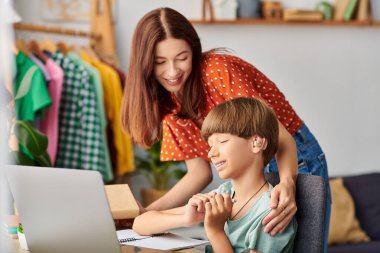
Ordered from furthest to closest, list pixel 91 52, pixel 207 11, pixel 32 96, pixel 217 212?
pixel 207 11, pixel 91 52, pixel 32 96, pixel 217 212

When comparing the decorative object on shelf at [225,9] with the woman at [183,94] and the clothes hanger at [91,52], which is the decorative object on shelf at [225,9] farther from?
the woman at [183,94]

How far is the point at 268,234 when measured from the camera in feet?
4.57

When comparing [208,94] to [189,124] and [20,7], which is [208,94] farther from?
[20,7]

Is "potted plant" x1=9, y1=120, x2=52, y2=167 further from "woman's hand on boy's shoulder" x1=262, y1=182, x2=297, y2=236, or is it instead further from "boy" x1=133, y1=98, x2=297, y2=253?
"woman's hand on boy's shoulder" x1=262, y1=182, x2=297, y2=236

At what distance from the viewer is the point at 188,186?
1.85m

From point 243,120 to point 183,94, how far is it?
14.6 inches

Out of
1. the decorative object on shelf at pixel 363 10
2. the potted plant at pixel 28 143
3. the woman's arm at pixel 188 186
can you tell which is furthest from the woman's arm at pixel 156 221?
the decorative object on shelf at pixel 363 10

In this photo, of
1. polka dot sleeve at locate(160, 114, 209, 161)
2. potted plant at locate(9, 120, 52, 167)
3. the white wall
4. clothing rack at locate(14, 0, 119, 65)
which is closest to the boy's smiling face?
polka dot sleeve at locate(160, 114, 209, 161)

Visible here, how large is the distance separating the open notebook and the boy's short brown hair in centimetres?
22

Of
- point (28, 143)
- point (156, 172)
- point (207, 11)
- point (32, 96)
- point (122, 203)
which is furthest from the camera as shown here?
point (207, 11)

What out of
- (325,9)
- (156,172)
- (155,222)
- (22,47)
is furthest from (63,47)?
(155,222)

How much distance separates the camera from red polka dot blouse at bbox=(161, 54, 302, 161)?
170 cm

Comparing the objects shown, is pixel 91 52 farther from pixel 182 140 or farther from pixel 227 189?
pixel 227 189

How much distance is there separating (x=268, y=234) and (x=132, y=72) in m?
0.58
